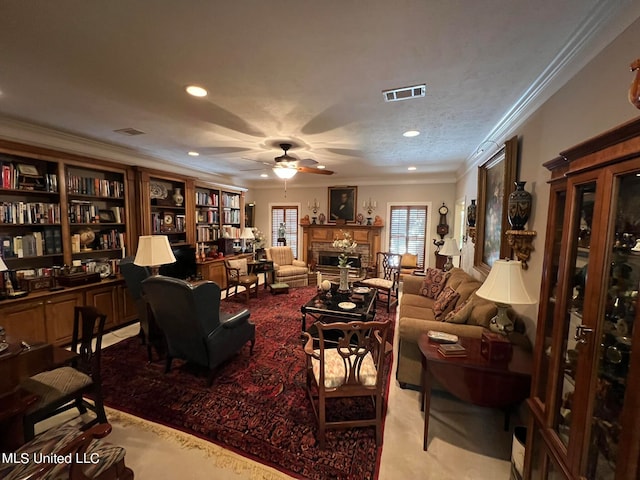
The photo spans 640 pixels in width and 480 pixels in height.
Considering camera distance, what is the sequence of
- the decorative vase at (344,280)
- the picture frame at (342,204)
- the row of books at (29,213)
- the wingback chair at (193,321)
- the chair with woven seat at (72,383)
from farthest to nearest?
the picture frame at (342,204) → the decorative vase at (344,280) → the row of books at (29,213) → the wingback chair at (193,321) → the chair with woven seat at (72,383)

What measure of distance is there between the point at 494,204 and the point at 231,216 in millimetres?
5565

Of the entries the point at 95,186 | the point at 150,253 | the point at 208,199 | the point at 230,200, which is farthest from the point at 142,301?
the point at 230,200

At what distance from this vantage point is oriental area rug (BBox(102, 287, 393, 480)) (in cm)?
181

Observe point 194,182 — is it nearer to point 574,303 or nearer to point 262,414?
point 262,414

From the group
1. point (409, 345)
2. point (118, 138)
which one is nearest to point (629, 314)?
point (409, 345)

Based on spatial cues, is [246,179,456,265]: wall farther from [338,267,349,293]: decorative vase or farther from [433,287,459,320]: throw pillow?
[433,287,459,320]: throw pillow

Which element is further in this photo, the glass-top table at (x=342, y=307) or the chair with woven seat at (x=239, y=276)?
the chair with woven seat at (x=239, y=276)

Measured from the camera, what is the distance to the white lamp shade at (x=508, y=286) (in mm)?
1800

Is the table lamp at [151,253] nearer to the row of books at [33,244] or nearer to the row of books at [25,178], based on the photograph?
the row of books at [33,244]

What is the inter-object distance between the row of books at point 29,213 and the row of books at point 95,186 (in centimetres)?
34

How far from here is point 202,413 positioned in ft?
7.16

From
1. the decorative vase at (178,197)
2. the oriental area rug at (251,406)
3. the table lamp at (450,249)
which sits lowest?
the oriental area rug at (251,406)

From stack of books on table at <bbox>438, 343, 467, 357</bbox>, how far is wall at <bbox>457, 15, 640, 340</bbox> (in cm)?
62

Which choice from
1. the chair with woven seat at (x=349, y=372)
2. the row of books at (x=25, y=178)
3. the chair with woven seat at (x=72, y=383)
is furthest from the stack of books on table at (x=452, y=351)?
the row of books at (x=25, y=178)
